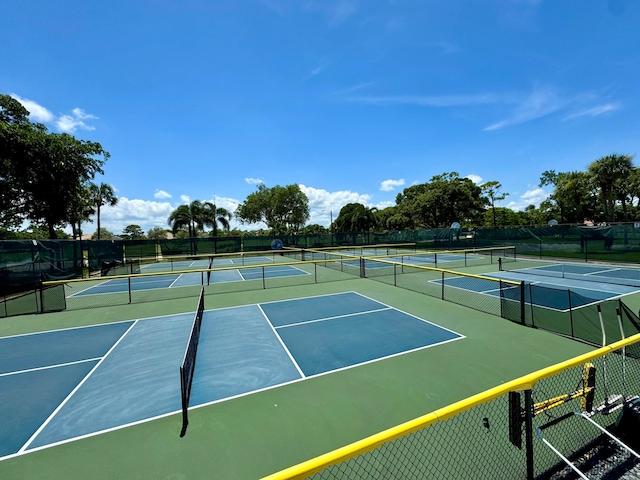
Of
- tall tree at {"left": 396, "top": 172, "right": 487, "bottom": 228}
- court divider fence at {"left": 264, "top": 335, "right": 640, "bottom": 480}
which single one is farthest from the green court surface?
tall tree at {"left": 396, "top": 172, "right": 487, "bottom": 228}

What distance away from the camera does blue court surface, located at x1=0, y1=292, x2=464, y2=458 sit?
5148 millimetres

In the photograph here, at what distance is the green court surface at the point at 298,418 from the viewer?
3.95 metres

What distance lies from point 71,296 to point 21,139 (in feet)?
39.1

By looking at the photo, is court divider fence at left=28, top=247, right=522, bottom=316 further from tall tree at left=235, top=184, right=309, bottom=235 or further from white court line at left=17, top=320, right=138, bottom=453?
tall tree at left=235, top=184, right=309, bottom=235

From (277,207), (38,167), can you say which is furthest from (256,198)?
(38,167)

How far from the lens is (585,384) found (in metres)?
3.73

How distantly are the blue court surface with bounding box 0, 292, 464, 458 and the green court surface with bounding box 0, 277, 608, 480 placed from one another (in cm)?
36

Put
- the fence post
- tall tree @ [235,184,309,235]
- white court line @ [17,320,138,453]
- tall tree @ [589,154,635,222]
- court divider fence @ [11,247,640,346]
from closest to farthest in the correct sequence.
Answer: the fence post
white court line @ [17,320,138,453]
court divider fence @ [11,247,640,346]
tall tree @ [589,154,635,222]
tall tree @ [235,184,309,235]

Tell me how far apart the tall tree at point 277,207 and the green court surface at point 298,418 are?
50.9 m

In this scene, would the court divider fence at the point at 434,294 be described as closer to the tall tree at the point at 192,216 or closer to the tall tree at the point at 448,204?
the tall tree at the point at 448,204

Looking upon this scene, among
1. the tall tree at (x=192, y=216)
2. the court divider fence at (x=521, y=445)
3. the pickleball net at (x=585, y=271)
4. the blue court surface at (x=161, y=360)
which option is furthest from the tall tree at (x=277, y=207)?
the court divider fence at (x=521, y=445)

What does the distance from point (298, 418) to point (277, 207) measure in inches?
2122

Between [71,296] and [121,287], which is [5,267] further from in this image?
[121,287]

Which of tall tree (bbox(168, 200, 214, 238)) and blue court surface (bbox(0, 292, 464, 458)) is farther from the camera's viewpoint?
tall tree (bbox(168, 200, 214, 238))
